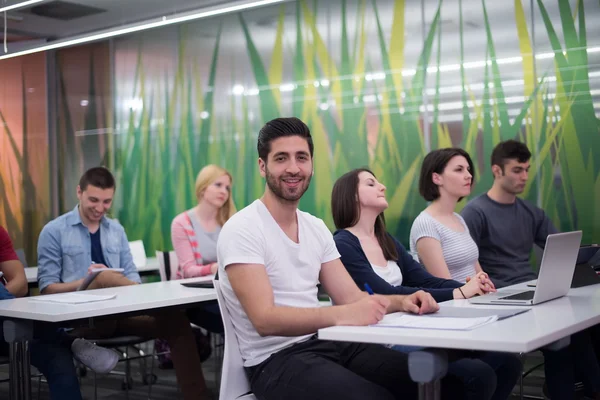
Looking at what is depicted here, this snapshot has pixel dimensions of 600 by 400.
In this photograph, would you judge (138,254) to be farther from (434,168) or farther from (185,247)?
(434,168)

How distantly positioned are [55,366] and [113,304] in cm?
38

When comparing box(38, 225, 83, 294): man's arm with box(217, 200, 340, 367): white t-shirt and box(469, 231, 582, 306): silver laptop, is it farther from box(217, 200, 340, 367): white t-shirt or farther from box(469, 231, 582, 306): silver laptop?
box(469, 231, 582, 306): silver laptop

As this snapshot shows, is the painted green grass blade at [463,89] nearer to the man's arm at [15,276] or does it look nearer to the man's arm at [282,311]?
the man's arm at [15,276]

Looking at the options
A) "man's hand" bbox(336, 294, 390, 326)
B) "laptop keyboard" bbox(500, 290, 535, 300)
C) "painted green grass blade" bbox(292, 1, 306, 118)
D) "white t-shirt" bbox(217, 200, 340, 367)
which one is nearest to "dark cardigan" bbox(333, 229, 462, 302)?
"laptop keyboard" bbox(500, 290, 535, 300)

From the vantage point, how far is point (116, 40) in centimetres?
771

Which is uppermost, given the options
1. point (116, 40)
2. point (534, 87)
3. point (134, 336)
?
point (116, 40)

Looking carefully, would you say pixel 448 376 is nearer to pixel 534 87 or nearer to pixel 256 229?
pixel 256 229

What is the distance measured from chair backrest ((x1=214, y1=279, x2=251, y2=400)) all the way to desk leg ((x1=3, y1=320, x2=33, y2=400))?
1.00 m

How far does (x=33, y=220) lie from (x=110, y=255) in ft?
13.9

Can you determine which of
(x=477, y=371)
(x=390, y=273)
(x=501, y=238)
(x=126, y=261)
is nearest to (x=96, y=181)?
(x=126, y=261)

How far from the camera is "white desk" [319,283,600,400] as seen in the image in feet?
5.96

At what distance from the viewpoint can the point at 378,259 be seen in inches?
127

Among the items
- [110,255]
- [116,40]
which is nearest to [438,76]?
[110,255]

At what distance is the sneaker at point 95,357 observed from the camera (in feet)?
10.8
